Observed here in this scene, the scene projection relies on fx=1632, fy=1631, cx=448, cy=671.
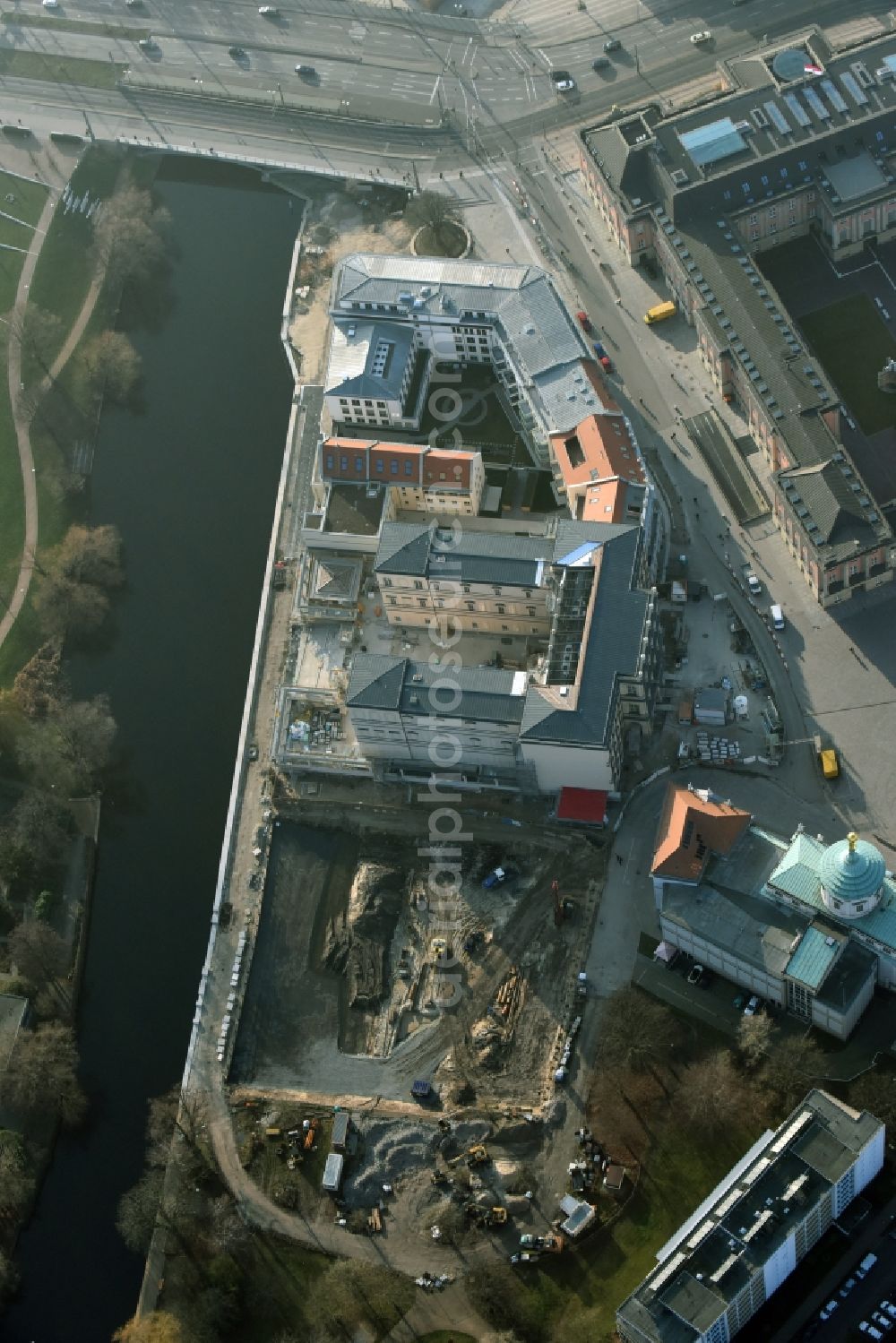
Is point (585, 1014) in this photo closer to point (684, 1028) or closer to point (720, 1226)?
point (684, 1028)

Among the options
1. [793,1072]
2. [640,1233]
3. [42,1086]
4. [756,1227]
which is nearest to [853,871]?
[793,1072]

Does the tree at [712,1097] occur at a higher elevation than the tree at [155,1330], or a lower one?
higher

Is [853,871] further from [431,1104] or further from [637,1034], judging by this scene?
[431,1104]

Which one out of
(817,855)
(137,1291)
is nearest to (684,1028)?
(817,855)

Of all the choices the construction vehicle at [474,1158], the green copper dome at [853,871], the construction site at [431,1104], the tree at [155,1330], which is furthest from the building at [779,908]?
the tree at [155,1330]

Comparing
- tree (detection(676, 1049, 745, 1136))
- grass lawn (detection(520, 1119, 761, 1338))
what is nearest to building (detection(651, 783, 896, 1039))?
tree (detection(676, 1049, 745, 1136))

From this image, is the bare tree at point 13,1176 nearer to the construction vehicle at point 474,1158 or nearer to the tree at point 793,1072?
the construction vehicle at point 474,1158
